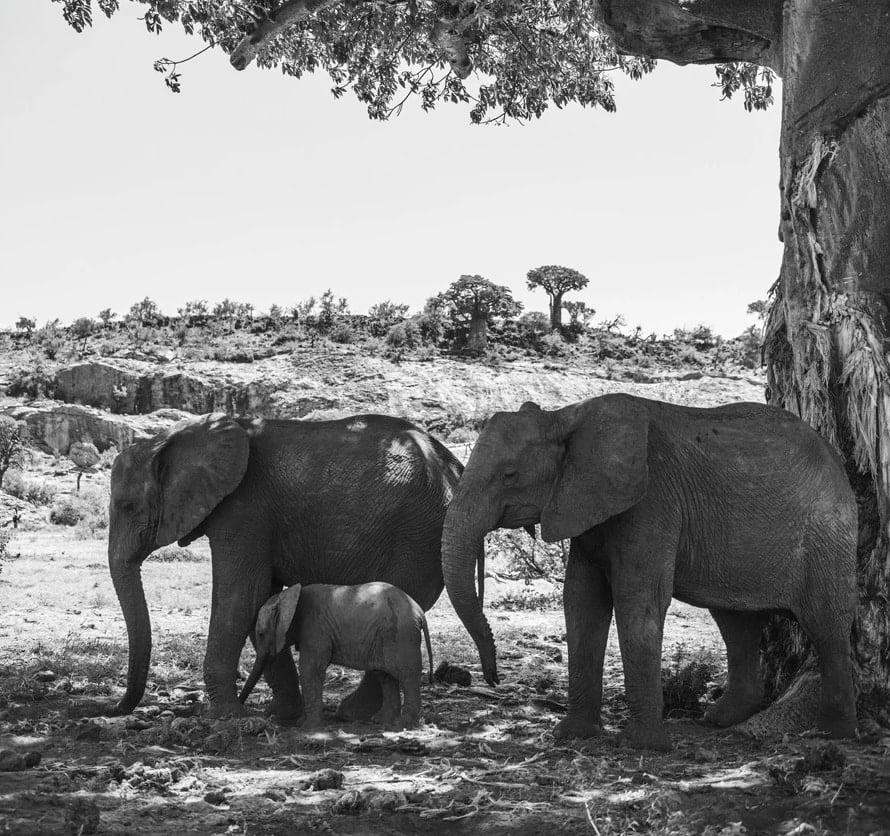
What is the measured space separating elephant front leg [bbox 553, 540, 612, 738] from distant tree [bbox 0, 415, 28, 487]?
982 inches

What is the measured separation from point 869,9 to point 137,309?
55361 mm

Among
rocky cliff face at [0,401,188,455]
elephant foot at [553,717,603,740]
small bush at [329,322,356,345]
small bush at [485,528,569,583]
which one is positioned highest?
small bush at [329,322,356,345]

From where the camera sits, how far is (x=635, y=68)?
49.9ft

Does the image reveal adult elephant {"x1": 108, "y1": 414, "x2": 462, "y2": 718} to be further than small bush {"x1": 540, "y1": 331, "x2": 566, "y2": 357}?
No

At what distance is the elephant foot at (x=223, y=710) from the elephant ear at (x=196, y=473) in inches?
49.5

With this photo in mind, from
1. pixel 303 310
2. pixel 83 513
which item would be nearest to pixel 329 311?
pixel 303 310

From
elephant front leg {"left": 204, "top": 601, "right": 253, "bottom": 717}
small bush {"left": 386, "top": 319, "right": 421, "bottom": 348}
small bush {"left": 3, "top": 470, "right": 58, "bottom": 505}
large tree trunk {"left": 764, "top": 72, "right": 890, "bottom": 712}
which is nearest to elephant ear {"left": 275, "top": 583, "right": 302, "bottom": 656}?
elephant front leg {"left": 204, "top": 601, "right": 253, "bottom": 717}

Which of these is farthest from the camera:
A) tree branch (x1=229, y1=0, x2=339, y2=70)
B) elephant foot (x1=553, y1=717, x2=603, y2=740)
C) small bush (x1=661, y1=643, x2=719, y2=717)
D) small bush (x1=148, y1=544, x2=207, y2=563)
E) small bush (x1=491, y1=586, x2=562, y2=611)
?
small bush (x1=148, y1=544, x2=207, y2=563)

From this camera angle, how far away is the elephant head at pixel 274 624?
25.5 feet

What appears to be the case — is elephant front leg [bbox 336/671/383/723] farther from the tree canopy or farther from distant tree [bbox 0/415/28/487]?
distant tree [bbox 0/415/28/487]

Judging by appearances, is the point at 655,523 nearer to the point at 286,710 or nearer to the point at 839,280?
the point at 839,280

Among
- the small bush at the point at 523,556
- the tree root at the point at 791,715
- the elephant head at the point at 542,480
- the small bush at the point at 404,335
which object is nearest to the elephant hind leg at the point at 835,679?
the tree root at the point at 791,715

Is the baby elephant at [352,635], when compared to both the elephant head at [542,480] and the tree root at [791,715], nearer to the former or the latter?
the elephant head at [542,480]

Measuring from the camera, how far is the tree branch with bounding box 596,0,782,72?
32.3 feet
